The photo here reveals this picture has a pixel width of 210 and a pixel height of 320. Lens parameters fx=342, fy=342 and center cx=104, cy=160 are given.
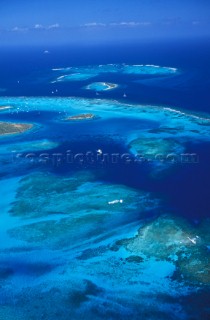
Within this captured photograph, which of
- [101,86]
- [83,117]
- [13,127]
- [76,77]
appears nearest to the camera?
[13,127]

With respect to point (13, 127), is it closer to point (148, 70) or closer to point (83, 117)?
point (83, 117)

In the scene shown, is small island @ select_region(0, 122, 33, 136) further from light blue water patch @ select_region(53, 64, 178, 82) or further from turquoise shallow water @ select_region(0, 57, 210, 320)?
light blue water patch @ select_region(53, 64, 178, 82)

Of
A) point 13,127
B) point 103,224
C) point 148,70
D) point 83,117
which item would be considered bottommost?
point 103,224

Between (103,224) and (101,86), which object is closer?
(103,224)

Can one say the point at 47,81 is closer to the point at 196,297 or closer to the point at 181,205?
the point at 181,205

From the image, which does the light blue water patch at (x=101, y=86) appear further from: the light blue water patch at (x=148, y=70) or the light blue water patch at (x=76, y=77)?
the light blue water patch at (x=148, y=70)

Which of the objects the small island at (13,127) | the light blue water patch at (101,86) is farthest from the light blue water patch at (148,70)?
the small island at (13,127)

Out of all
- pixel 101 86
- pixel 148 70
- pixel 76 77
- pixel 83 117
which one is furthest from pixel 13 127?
pixel 148 70

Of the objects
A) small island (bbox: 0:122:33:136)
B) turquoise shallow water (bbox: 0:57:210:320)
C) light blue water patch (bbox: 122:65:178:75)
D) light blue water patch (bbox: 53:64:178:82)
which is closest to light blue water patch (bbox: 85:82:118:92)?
light blue water patch (bbox: 53:64:178:82)
